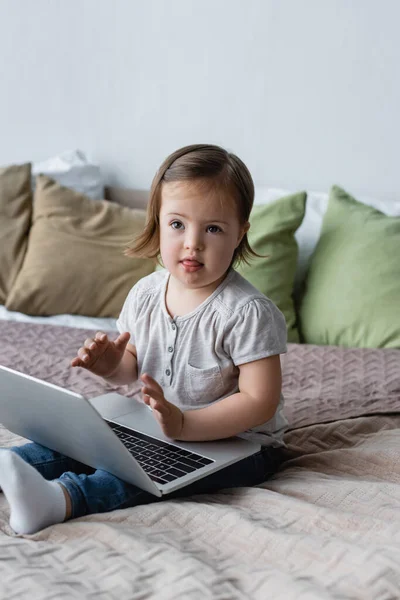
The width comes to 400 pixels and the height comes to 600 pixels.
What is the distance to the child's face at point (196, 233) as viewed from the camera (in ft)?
4.42

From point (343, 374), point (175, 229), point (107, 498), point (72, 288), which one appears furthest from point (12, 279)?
point (107, 498)

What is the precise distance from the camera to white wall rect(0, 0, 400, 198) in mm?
2496

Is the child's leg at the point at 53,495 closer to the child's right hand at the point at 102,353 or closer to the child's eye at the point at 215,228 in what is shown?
the child's right hand at the point at 102,353

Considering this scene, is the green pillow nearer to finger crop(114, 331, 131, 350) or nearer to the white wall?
the white wall

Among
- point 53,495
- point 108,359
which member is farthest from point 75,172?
point 53,495

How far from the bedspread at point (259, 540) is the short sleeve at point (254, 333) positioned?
219mm

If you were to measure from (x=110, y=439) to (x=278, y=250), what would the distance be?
128 centimetres

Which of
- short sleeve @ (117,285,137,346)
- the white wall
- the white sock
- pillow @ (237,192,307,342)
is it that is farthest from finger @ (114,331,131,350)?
the white wall

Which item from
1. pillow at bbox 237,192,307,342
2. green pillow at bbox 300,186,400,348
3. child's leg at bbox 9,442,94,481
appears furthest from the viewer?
pillow at bbox 237,192,307,342

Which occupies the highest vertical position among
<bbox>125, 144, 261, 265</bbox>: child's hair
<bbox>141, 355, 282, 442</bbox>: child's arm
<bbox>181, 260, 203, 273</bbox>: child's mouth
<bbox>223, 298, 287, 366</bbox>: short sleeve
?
<bbox>125, 144, 261, 265</bbox>: child's hair

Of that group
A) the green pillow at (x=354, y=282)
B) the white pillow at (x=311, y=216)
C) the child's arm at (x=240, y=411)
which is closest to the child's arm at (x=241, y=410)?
the child's arm at (x=240, y=411)

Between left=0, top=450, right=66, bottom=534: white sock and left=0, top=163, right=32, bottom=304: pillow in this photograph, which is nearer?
left=0, top=450, right=66, bottom=534: white sock

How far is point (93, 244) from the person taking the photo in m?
2.53

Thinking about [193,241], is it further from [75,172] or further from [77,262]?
[75,172]
